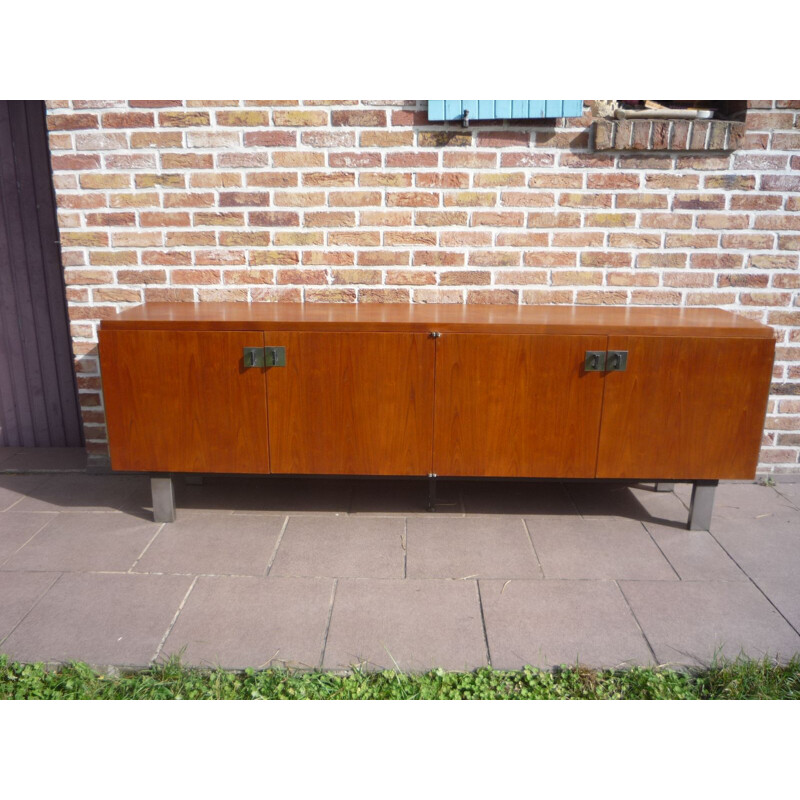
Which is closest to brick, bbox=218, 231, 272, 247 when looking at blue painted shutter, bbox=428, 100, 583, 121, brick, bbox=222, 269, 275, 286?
brick, bbox=222, 269, 275, 286

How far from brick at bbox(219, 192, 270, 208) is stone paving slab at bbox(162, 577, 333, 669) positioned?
187cm

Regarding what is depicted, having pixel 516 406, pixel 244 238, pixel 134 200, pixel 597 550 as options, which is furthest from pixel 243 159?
pixel 597 550

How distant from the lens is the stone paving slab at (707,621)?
234 centimetres

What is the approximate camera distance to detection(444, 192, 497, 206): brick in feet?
11.3

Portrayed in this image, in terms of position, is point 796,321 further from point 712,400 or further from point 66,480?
point 66,480

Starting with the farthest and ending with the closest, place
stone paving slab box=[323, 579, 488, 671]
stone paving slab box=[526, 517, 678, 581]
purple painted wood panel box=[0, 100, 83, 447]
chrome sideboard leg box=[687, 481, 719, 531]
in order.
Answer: purple painted wood panel box=[0, 100, 83, 447], chrome sideboard leg box=[687, 481, 719, 531], stone paving slab box=[526, 517, 678, 581], stone paving slab box=[323, 579, 488, 671]

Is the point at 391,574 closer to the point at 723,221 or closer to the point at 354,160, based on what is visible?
the point at 354,160

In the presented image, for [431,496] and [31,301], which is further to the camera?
[31,301]

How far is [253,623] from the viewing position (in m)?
2.48

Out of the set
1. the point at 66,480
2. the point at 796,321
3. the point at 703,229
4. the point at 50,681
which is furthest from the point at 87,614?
the point at 796,321

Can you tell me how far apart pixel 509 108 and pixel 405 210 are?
0.70 meters

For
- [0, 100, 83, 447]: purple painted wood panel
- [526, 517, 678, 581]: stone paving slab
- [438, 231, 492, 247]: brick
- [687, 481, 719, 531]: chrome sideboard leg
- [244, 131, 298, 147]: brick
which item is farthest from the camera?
[0, 100, 83, 447]: purple painted wood panel

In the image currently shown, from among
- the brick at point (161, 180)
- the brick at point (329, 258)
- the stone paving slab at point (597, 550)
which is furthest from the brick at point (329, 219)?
the stone paving slab at point (597, 550)

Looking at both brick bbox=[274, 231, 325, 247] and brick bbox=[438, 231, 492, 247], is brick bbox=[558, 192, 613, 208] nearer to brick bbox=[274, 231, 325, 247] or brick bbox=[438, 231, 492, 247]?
brick bbox=[438, 231, 492, 247]
